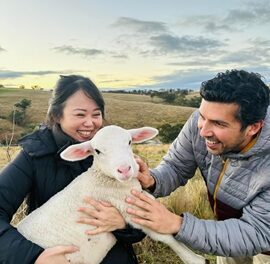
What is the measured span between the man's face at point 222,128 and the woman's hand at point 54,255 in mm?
1473

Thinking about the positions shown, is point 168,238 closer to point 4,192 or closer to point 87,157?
point 87,157

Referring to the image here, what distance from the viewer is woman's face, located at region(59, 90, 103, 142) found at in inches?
161

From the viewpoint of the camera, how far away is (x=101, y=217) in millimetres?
3740

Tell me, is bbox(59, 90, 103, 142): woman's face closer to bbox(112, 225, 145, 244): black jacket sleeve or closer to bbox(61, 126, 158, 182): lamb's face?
bbox(61, 126, 158, 182): lamb's face

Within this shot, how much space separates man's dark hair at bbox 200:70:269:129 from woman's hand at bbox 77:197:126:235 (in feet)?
4.01

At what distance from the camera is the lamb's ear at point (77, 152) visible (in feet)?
12.3

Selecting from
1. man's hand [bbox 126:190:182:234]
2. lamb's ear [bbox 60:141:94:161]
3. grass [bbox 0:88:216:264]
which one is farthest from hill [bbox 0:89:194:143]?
man's hand [bbox 126:190:182:234]

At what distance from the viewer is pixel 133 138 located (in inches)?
160

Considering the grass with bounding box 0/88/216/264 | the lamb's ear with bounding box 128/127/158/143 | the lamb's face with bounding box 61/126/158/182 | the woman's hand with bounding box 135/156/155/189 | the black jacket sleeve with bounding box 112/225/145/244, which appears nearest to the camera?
the lamb's face with bounding box 61/126/158/182

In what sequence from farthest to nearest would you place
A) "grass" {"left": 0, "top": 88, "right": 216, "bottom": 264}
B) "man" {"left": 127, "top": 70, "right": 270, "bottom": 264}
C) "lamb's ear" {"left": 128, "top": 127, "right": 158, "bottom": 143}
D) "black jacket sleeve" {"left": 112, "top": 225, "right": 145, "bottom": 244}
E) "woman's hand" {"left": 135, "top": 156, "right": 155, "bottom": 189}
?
1. "grass" {"left": 0, "top": 88, "right": 216, "bottom": 264}
2. "woman's hand" {"left": 135, "top": 156, "right": 155, "bottom": 189}
3. "lamb's ear" {"left": 128, "top": 127, "right": 158, "bottom": 143}
4. "black jacket sleeve" {"left": 112, "top": 225, "right": 145, "bottom": 244}
5. "man" {"left": 127, "top": 70, "right": 270, "bottom": 264}

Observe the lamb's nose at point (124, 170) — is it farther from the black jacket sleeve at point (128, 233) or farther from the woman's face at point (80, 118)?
the woman's face at point (80, 118)

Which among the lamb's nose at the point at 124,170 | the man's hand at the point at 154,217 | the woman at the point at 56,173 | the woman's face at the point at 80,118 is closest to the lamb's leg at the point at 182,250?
the man's hand at the point at 154,217

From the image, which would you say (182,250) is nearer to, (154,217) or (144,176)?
(154,217)

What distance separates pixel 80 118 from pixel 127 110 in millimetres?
58573
